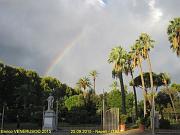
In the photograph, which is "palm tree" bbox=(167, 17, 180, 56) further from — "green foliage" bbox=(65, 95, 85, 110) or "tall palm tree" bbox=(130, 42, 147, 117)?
"green foliage" bbox=(65, 95, 85, 110)

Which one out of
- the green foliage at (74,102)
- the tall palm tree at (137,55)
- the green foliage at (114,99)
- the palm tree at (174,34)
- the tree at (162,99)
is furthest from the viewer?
the green foliage at (114,99)

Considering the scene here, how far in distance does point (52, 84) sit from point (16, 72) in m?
17.4

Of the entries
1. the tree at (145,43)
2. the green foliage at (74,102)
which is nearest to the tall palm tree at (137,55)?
the tree at (145,43)

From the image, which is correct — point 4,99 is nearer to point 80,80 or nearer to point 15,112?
point 15,112

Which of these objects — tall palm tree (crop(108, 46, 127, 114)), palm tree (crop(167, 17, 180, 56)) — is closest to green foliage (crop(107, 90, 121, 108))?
tall palm tree (crop(108, 46, 127, 114))

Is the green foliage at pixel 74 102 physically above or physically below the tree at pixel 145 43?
below

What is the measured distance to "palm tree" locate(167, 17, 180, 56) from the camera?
152 feet

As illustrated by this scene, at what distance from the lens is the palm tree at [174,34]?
152 feet

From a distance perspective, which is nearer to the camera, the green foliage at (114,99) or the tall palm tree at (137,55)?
the tall palm tree at (137,55)

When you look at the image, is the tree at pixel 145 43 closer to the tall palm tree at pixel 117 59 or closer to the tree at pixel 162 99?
the tall palm tree at pixel 117 59

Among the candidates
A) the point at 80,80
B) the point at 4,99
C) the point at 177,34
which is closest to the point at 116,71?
the point at 177,34

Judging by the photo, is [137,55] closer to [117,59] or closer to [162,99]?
[117,59]

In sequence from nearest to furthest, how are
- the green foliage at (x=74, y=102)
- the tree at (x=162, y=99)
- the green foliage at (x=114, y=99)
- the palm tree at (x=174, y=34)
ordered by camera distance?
1. the palm tree at (x=174, y=34)
2. the green foliage at (x=74, y=102)
3. the tree at (x=162, y=99)
4. the green foliage at (x=114, y=99)

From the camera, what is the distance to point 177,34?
46.9m
